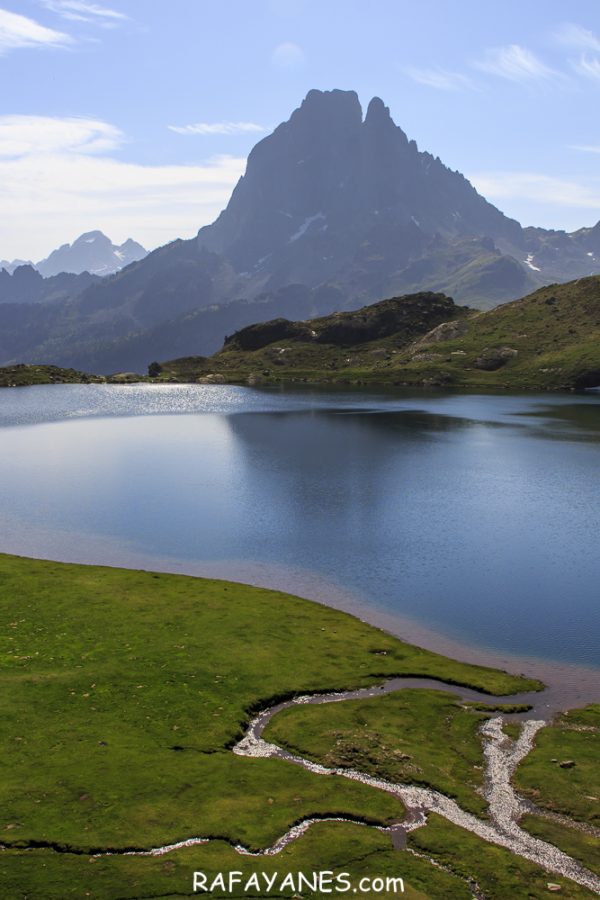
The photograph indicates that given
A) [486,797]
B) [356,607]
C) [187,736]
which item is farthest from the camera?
[356,607]

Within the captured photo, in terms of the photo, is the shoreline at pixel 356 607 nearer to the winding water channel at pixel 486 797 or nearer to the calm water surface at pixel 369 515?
the calm water surface at pixel 369 515

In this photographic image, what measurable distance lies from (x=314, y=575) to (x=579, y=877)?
44221mm

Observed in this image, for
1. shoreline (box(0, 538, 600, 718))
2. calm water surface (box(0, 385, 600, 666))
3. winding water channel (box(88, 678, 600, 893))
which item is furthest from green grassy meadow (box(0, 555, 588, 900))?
calm water surface (box(0, 385, 600, 666))

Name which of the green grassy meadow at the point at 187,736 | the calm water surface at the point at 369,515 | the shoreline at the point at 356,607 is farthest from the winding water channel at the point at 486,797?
the calm water surface at the point at 369,515

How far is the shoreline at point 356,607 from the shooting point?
47625mm

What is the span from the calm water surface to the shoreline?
88cm

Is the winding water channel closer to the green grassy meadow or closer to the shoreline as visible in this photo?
the green grassy meadow

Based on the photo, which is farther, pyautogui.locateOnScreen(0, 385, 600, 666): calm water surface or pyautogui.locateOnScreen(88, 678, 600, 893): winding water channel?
pyautogui.locateOnScreen(0, 385, 600, 666): calm water surface

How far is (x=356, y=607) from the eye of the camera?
207ft

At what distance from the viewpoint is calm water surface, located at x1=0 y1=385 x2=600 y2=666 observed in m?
64.7

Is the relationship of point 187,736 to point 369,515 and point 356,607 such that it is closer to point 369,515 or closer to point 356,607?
point 356,607

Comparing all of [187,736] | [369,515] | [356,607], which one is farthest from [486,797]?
[369,515]

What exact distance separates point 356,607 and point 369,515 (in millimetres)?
32109

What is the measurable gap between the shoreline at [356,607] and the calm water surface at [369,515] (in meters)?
0.88
